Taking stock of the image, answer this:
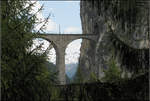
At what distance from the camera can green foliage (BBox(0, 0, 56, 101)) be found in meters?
6.58

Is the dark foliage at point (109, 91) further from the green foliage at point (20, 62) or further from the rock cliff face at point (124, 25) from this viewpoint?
the green foliage at point (20, 62)

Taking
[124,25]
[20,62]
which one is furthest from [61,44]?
[124,25]

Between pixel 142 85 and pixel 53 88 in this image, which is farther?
pixel 53 88

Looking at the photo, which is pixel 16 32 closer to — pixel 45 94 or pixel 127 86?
pixel 45 94

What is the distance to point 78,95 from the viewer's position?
7.44 m

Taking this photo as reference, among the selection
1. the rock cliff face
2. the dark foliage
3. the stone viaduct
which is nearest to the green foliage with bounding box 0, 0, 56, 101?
the dark foliage

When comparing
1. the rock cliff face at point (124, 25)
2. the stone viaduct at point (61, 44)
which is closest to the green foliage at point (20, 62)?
the rock cliff face at point (124, 25)

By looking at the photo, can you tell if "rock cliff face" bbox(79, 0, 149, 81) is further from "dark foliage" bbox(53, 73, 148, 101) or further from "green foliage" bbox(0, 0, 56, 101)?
"green foliage" bbox(0, 0, 56, 101)

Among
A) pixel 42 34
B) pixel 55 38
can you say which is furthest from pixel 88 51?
pixel 42 34

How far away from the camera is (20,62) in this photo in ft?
22.1

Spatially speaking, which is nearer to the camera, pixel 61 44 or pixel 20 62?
pixel 20 62

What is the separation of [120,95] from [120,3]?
7.11 ft

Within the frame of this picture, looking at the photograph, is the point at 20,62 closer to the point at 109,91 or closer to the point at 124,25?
the point at 109,91

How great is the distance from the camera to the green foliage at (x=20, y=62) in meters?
6.58
